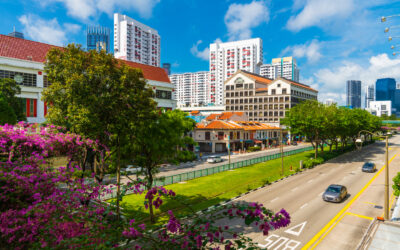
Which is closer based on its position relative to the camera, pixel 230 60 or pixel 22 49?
pixel 22 49

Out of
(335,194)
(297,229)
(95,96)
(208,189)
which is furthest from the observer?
(208,189)

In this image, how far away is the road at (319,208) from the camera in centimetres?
1523

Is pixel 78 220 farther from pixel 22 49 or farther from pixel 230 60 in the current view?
pixel 230 60

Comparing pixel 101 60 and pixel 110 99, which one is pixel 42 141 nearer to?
pixel 110 99

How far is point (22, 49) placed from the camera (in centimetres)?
4116

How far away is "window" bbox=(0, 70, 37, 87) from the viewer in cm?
3753

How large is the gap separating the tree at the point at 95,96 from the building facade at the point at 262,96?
288ft

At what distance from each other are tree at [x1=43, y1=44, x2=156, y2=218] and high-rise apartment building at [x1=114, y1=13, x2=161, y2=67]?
13452 centimetres

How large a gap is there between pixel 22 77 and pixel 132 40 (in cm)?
12417

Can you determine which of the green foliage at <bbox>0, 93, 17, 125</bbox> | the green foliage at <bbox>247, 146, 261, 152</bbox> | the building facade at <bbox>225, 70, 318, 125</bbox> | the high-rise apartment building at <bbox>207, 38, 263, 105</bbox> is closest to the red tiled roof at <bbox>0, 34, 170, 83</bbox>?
the green foliage at <bbox>0, 93, 17, 125</bbox>

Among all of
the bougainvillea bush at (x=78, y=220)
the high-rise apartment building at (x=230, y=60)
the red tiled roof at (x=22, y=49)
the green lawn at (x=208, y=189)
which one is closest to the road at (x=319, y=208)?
the green lawn at (x=208, y=189)

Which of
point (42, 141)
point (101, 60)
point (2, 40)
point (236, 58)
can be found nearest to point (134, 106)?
point (101, 60)

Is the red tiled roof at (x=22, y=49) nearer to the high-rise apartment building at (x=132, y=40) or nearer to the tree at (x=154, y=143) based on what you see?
the tree at (x=154, y=143)

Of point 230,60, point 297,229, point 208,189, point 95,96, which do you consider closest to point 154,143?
point 95,96
